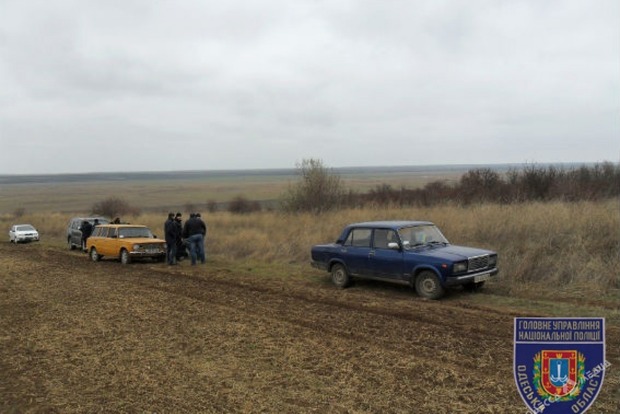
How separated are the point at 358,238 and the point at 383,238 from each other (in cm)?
77

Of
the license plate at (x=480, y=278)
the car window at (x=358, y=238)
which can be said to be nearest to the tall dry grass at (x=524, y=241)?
the license plate at (x=480, y=278)

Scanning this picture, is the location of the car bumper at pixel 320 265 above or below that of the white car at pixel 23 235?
above

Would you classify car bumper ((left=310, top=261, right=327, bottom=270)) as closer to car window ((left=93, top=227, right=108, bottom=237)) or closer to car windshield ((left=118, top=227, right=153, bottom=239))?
car windshield ((left=118, top=227, right=153, bottom=239))

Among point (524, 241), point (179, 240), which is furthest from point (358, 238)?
point (179, 240)

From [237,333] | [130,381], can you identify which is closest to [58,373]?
[130,381]

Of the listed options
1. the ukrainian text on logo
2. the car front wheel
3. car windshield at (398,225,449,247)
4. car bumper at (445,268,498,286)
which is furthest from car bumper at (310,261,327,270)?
the ukrainian text on logo

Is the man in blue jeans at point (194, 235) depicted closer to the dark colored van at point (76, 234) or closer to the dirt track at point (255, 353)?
the dirt track at point (255, 353)

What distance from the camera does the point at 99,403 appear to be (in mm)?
5422

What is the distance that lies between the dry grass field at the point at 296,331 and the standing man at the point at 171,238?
1.30 m

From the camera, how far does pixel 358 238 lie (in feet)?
40.9

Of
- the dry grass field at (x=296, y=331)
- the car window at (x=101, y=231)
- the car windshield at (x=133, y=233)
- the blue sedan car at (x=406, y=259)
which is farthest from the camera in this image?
the car window at (x=101, y=231)

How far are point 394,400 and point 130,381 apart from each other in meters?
3.02

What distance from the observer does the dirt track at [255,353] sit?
17.7 feet

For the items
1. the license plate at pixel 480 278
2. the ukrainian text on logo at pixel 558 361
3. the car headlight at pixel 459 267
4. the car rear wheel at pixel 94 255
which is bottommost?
the car rear wheel at pixel 94 255
